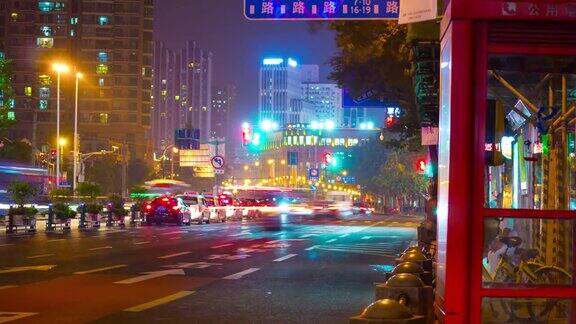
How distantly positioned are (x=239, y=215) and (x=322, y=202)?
21.5ft

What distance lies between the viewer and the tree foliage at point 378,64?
2464 cm

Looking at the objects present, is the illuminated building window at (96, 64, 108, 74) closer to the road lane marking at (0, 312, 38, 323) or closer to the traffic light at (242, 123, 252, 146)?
the traffic light at (242, 123, 252, 146)

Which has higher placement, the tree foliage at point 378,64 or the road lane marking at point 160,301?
the tree foliage at point 378,64

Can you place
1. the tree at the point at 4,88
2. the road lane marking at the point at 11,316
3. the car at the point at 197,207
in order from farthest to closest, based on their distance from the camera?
the tree at the point at 4,88 → the car at the point at 197,207 → the road lane marking at the point at 11,316

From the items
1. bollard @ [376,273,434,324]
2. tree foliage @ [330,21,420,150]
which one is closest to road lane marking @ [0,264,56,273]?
tree foliage @ [330,21,420,150]

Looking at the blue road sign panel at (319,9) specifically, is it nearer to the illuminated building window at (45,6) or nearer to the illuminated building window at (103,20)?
the illuminated building window at (103,20)

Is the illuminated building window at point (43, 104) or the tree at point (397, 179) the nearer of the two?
the tree at point (397, 179)

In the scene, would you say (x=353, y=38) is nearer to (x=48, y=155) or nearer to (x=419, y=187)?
(x=48, y=155)

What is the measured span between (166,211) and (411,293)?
3819 centimetres

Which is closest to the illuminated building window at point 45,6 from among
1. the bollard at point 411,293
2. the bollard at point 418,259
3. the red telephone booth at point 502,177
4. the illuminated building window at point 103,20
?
the illuminated building window at point 103,20

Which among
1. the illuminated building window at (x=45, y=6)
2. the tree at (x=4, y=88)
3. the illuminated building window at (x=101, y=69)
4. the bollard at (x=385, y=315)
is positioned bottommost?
the bollard at (x=385, y=315)

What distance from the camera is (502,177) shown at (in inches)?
196

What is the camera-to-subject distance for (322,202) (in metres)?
64.6

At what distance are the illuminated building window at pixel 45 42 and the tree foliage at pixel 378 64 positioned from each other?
4306 inches
